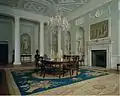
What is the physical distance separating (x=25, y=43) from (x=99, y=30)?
7.89m

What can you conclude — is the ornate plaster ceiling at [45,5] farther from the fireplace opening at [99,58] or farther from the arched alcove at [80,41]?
the fireplace opening at [99,58]

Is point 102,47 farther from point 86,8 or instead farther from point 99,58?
point 86,8

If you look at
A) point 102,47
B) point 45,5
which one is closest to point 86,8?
point 45,5

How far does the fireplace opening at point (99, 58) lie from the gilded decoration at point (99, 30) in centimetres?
107

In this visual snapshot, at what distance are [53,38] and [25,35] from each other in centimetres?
301

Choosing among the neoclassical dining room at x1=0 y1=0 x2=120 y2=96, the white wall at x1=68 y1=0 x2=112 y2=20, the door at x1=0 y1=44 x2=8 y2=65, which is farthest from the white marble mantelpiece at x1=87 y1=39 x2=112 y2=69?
the door at x1=0 y1=44 x2=8 y2=65

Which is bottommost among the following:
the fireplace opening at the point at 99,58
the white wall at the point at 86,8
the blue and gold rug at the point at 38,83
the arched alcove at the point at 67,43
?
the blue and gold rug at the point at 38,83

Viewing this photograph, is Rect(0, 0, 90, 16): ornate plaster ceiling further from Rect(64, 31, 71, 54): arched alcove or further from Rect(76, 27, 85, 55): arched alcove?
Rect(64, 31, 71, 54): arched alcove

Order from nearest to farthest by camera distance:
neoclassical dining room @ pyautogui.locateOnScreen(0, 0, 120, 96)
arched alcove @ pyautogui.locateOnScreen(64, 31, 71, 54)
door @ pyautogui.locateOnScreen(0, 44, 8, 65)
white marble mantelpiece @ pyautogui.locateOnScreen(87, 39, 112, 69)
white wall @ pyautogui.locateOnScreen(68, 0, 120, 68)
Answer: neoclassical dining room @ pyautogui.locateOnScreen(0, 0, 120, 96) < white wall @ pyautogui.locateOnScreen(68, 0, 120, 68) < white marble mantelpiece @ pyautogui.locateOnScreen(87, 39, 112, 69) < arched alcove @ pyautogui.locateOnScreen(64, 31, 71, 54) < door @ pyautogui.locateOnScreen(0, 44, 8, 65)

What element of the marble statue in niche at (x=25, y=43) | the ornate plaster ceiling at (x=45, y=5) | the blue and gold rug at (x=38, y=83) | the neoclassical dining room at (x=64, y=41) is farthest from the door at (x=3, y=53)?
the blue and gold rug at (x=38, y=83)

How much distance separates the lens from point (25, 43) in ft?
42.0

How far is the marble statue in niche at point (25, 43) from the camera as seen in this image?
12664 mm

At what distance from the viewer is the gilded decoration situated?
305 inches

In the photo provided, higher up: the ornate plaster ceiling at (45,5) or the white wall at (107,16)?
the ornate plaster ceiling at (45,5)
